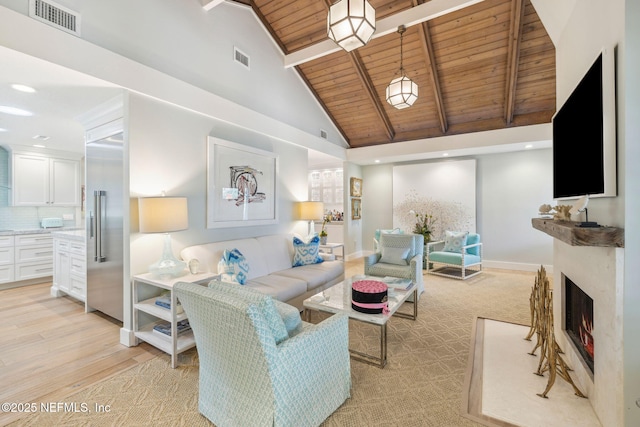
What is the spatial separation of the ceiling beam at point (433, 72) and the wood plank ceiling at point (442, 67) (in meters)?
0.01

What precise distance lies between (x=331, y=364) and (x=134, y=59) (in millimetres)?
3283

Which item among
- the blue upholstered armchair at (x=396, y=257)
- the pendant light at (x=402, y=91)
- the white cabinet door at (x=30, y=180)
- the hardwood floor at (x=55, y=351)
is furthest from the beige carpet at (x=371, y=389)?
the white cabinet door at (x=30, y=180)

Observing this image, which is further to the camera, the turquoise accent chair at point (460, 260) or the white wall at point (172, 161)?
the turquoise accent chair at point (460, 260)

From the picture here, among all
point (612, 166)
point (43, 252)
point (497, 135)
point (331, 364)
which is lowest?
point (331, 364)

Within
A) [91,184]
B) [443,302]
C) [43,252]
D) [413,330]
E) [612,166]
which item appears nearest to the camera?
[612,166]

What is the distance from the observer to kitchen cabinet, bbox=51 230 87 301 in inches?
145

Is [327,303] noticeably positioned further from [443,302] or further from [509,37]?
[509,37]

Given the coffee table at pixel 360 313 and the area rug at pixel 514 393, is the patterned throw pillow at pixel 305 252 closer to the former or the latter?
the coffee table at pixel 360 313

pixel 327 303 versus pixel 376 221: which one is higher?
pixel 376 221

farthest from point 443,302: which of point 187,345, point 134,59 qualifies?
point 134,59

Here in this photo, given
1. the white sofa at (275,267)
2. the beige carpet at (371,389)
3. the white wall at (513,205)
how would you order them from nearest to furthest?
the beige carpet at (371,389) < the white sofa at (275,267) < the white wall at (513,205)

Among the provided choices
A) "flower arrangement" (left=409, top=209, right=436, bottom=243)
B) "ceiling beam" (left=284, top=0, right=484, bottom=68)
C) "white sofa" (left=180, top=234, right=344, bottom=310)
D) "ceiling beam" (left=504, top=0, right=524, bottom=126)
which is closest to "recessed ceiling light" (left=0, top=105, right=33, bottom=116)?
"white sofa" (left=180, top=234, right=344, bottom=310)

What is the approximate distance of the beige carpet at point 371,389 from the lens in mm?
1790

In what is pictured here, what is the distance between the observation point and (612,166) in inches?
59.5
